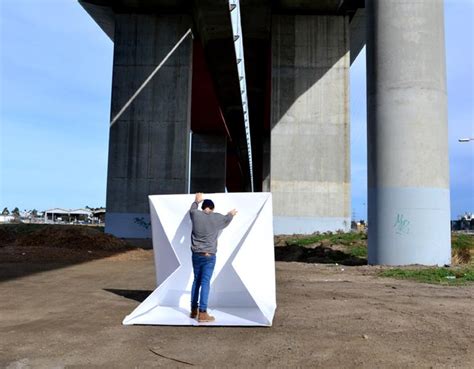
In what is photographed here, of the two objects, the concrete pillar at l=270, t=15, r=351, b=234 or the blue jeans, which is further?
the concrete pillar at l=270, t=15, r=351, b=234

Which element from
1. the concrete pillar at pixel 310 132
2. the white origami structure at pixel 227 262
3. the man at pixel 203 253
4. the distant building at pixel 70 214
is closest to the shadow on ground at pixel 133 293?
the white origami structure at pixel 227 262

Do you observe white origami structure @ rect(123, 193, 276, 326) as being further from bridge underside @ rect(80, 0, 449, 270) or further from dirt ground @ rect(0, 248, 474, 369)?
bridge underside @ rect(80, 0, 449, 270)

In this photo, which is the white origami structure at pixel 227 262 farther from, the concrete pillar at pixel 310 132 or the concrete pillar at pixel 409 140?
the concrete pillar at pixel 310 132

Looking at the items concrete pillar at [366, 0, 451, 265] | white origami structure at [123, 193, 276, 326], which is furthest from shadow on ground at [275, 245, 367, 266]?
white origami structure at [123, 193, 276, 326]

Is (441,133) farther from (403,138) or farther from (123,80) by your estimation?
(123,80)

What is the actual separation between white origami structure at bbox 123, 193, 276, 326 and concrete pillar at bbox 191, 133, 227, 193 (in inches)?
1833

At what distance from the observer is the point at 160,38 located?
31.1 meters

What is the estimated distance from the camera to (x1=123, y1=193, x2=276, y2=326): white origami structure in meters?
7.17

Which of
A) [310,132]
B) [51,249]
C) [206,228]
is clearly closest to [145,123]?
[310,132]

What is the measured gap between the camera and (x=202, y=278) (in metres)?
6.82

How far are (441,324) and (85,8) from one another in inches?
1221

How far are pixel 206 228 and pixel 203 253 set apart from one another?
1.14ft

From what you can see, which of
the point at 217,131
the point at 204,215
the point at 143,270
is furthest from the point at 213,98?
the point at 204,215

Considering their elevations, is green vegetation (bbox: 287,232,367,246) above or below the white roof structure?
below
